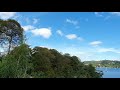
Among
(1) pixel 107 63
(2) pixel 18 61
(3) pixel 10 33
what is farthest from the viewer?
(3) pixel 10 33

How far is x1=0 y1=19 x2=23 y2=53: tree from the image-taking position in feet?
20.5

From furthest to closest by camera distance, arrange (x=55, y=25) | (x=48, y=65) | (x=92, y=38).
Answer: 1. (x=55, y=25)
2. (x=92, y=38)
3. (x=48, y=65)

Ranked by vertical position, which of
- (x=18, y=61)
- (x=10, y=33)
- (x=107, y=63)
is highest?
(x=10, y=33)

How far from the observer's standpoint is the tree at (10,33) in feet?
20.5

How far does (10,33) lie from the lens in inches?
260

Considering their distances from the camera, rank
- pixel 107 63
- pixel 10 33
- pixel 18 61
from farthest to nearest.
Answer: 1. pixel 10 33
2. pixel 18 61
3. pixel 107 63

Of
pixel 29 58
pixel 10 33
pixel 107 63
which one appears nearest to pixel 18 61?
pixel 29 58

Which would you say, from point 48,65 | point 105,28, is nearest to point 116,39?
point 105,28

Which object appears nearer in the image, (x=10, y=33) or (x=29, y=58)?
(x=29, y=58)

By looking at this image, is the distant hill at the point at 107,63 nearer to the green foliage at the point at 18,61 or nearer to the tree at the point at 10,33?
the green foliage at the point at 18,61

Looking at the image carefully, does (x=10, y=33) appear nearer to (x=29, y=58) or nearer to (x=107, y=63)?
(x=29, y=58)
